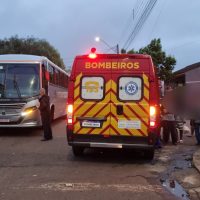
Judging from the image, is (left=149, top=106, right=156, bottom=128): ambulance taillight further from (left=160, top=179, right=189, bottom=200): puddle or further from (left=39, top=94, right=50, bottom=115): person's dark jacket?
(left=39, top=94, right=50, bottom=115): person's dark jacket

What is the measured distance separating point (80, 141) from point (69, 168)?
0.91 metres

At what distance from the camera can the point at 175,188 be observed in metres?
8.57

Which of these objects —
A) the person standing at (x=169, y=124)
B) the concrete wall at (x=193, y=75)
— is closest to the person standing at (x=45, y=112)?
the person standing at (x=169, y=124)

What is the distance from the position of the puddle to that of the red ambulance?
1685mm

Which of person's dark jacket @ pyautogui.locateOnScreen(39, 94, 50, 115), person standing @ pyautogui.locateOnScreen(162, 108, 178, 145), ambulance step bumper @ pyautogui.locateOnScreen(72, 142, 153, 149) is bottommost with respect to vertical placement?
ambulance step bumper @ pyautogui.locateOnScreen(72, 142, 153, 149)

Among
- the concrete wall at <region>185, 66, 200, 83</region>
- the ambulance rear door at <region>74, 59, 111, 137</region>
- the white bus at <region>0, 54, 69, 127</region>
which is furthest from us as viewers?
the concrete wall at <region>185, 66, 200, 83</region>

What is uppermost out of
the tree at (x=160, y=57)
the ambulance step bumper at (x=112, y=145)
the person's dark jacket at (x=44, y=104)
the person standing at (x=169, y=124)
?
the tree at (x=160, y=57)

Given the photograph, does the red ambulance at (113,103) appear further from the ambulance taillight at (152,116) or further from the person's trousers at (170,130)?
the person's trousers at (170,130)

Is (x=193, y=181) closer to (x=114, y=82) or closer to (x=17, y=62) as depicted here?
(x=114, y=82)

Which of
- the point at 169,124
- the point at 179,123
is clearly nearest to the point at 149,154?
the point at 169,124

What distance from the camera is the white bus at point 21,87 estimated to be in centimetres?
1603

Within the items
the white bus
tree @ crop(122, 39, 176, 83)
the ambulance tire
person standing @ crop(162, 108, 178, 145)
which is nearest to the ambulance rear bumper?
the ambulance tire

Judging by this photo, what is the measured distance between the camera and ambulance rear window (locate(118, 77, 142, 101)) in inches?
424

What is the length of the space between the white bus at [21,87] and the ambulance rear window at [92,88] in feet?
18.3
